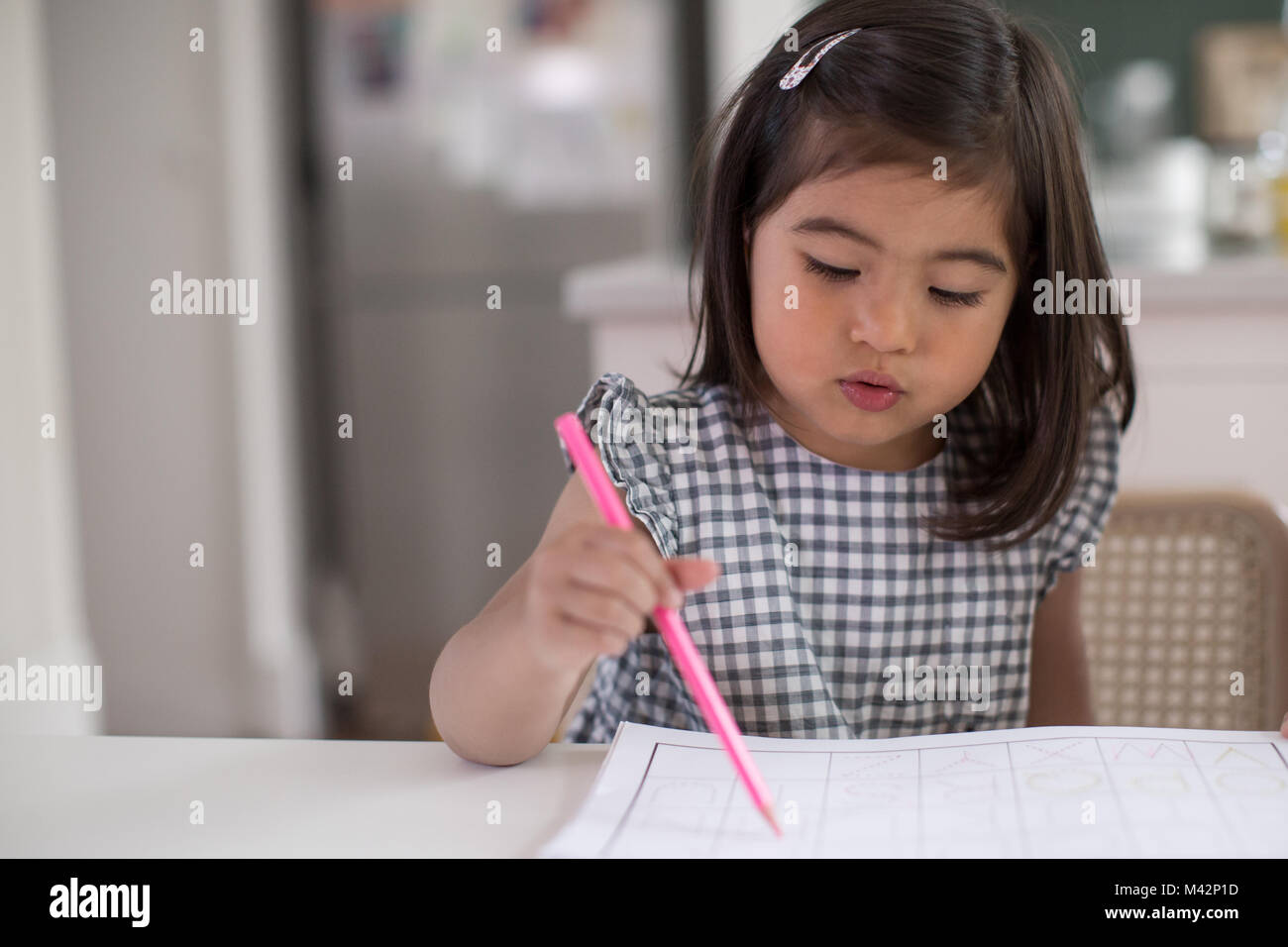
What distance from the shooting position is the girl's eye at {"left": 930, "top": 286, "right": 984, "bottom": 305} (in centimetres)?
65

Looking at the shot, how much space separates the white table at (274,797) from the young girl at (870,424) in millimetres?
29

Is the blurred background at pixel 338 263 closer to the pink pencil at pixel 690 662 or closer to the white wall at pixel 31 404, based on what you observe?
the white wall at pixel 31 404

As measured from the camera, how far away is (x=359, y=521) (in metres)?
2.35

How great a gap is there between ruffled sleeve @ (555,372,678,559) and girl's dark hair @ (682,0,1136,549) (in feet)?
0.24

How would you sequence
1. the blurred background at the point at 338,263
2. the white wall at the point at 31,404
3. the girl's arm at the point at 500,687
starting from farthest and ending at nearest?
the blurred background at the point at 338,263
the white wall at the point at 31,404
the girl's arm at the point at 500,687

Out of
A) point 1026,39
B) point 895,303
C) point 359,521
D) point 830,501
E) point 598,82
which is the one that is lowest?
point 359,521

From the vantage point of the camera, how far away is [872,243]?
621 millimetres

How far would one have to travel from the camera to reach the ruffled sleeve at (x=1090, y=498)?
2.59ft

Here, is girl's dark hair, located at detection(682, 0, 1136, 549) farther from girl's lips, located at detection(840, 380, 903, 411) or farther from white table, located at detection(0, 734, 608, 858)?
white table, located at detection(0, 734, 608, 858)

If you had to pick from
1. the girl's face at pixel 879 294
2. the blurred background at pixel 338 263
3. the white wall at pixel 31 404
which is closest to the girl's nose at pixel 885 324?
the girl's face at pixel 879 294

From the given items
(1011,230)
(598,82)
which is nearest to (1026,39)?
(1011,230)

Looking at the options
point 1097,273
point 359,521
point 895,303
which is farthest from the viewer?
point 359,521
